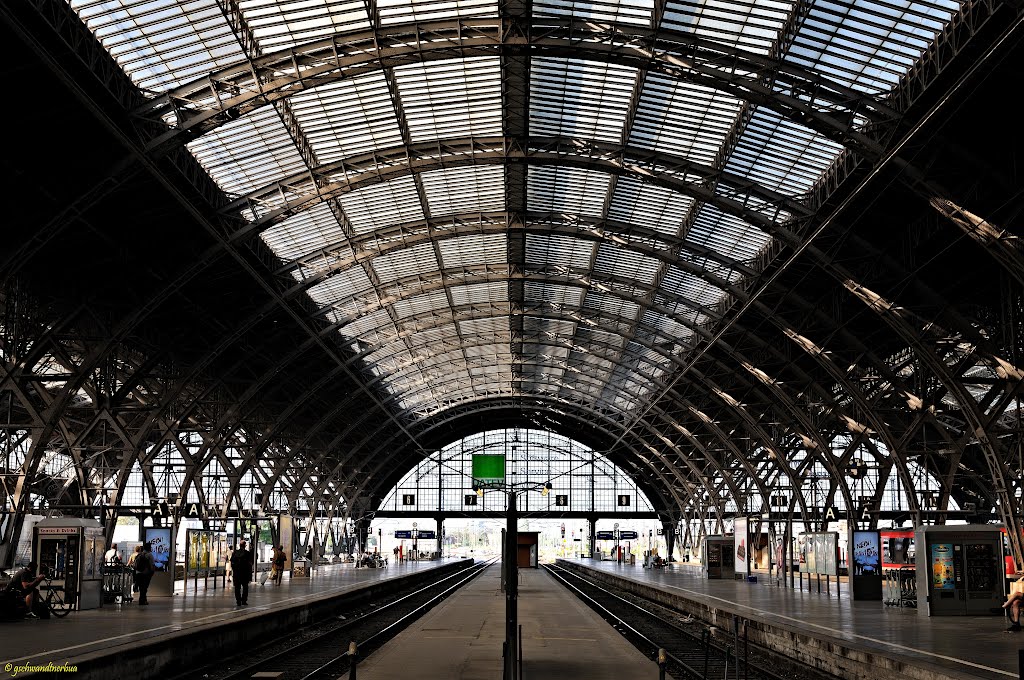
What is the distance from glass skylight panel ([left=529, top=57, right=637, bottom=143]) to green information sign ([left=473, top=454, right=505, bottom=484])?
1212 cm

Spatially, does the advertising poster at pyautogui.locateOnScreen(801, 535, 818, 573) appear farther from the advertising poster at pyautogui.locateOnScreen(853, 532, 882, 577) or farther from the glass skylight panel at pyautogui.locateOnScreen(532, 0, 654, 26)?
the glass skylight panel at pyautogui.locateOnScreen(532, 0, 654, 26)

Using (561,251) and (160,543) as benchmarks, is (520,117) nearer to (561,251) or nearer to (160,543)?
(561,251)

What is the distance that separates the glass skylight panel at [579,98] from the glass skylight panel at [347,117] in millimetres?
4602

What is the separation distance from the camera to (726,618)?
33281mm

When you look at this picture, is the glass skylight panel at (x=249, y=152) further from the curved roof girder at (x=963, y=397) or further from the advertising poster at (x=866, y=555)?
the advertising poster at (x=866, y=555)

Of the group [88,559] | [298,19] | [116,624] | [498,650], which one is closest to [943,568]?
[498,650]

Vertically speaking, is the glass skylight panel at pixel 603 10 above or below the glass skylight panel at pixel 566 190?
above

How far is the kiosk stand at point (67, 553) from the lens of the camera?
2959 centimetres

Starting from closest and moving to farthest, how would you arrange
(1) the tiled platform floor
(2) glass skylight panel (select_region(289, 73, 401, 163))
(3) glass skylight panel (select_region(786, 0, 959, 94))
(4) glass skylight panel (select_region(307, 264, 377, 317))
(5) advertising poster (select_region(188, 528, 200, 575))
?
(1) the tiled platform floor
(3) glass skylight panel (select_region(786, 0, 959, 94))
(2) glass skylight panel (select_region(289, 73, 401, 163))
(5) advertising poster (select_region(188, 528, 200, 575))
(4) glass skylight panel (select_region(307, 264, 377, 317))

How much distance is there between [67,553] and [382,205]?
1733cm

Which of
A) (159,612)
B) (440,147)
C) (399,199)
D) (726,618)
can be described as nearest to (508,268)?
(399,199)

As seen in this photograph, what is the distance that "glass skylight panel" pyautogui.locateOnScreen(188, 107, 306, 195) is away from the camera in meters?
31.5

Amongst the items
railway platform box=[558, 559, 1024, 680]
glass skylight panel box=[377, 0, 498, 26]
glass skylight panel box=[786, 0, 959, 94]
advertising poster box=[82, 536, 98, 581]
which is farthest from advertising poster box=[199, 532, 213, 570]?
glass skylight panel box=[786, 0, 959, 94]

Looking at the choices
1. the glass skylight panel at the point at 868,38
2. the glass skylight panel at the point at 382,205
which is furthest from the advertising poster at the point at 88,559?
the glass skylight panel at the point at 868,38
